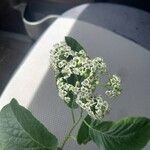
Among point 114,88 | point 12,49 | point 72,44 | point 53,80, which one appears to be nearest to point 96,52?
point 53,80

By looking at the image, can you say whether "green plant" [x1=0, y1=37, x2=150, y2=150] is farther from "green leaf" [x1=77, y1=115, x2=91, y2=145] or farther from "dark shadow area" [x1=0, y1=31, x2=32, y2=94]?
"dark shadow area" [x1=0, y1=31, x2=32, y2=94]

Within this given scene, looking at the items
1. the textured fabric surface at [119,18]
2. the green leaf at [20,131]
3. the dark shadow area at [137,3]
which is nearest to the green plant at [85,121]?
the green leaf at [20,131]

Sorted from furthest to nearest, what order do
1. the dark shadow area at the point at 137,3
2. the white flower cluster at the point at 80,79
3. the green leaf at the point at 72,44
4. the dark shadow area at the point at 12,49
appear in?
1. the dark shadow area at the point at 12,49
2. the dark shadow area at the point at 137,3
3. the green leaf at the point at 72,44
4. the white flower cluster at the point at 80,79

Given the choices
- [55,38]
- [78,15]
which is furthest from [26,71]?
[78,15]

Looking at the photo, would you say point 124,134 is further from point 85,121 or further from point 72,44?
point 72,44

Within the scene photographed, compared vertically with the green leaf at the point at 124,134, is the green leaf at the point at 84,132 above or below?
below

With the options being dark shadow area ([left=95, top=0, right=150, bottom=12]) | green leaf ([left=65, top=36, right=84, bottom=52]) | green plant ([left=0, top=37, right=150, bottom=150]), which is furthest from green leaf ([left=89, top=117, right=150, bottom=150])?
dark shadow area ([left=95, top=0, right=150, bottom=12])

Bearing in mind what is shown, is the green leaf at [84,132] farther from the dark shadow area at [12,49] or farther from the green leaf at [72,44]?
the dark shadow area at [12,49]
